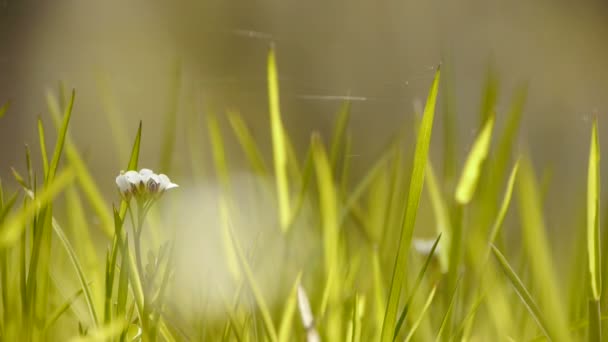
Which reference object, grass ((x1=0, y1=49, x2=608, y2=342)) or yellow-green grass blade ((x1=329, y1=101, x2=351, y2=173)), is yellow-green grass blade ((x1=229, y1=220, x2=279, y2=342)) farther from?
yellow-green grass blade ((x1=329, y1=101, x2=351, y2=173))

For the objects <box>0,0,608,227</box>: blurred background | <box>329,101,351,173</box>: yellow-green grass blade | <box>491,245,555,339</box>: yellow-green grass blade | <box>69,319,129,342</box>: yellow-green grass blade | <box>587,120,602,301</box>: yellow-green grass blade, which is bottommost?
<box>69,319,129,342</box>: yellow-green grass blade

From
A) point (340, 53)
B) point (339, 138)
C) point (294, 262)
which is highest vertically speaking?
point (340, 53)

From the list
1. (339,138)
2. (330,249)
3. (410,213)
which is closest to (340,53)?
(339,138)

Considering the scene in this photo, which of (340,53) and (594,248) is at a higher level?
(340,53)

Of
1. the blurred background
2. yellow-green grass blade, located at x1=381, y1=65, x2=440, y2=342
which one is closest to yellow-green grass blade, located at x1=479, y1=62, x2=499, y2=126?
yellow-green grass blade, located at x1=381, y1=65, x2=440, y2=342

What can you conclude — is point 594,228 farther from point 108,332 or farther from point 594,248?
point 108,332

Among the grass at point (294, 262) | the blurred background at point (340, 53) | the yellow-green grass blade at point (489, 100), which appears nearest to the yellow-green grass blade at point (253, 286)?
the grass at point (294, 262)

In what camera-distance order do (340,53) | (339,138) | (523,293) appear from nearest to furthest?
1. (523,293)
2. (339,138)
3. (340,53)

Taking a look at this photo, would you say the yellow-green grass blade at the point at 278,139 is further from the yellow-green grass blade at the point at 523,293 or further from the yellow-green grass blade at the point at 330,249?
the yellow-green grass blade at the point at 523,293
